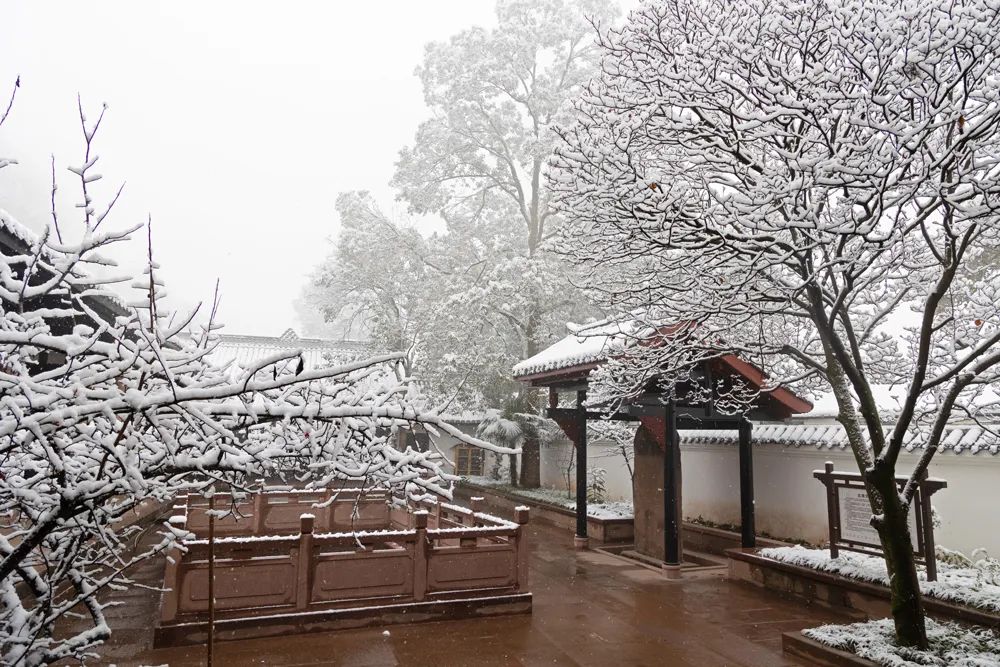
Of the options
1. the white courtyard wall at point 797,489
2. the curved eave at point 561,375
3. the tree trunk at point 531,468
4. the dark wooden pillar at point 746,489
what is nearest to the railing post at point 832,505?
the white courtyard wall at point 797,489

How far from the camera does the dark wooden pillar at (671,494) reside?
30.9 ft

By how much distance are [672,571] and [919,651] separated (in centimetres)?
435

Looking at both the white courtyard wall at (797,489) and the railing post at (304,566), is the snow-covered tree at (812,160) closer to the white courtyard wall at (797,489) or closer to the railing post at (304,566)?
the white courtyard wall at (797,489)

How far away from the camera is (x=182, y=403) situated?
2.03 meters

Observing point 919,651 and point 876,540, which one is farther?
point 876,540

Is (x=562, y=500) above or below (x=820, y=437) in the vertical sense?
below

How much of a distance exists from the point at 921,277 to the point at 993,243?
86 centimetres

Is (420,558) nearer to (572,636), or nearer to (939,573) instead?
(572,636)

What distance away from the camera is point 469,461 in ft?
81.7

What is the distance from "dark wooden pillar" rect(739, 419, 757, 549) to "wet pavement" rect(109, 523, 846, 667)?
1.06 m

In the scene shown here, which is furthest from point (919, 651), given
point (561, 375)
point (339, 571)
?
point (561, 375)

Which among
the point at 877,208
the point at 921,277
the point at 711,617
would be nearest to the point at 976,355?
the point at 877,208

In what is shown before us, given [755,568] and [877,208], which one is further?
[755,568]

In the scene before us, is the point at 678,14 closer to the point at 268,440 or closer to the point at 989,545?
the point at 268,440
